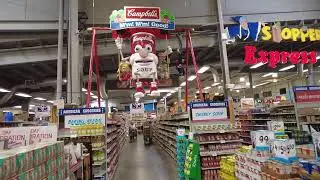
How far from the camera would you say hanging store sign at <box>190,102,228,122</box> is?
7.17m

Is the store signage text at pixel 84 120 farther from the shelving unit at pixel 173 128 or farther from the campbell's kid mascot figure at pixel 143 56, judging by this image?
the shelving unit at pixel 173 128

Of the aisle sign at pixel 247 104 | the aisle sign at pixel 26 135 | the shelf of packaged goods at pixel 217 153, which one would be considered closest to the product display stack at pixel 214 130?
the shelf of packaged goods at pixel 217 153

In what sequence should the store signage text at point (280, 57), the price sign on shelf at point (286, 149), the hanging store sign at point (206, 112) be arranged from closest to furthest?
the price sign on shelf at point (286, 149) < the hanging store sign at point (206, 112) < the store signage text at point (280, 57)

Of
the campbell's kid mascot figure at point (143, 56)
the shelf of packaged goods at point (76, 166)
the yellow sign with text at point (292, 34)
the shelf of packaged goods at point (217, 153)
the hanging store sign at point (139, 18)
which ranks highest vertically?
the yellow sign with text at point (292, 34)

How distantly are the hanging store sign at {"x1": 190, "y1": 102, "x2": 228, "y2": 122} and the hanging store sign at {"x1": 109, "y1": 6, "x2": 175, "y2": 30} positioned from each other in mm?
2019

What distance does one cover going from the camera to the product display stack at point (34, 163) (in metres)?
1.83

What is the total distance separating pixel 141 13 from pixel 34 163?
521cm

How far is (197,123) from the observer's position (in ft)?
23.6

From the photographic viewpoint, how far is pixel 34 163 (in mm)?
2205

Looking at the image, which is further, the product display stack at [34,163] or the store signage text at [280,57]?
the store signage text at [280,57]

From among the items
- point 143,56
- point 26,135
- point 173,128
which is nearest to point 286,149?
point 26,135

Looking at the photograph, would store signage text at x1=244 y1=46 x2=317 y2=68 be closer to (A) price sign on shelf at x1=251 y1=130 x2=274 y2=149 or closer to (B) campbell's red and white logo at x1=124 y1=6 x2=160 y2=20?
(B) campbell's red and white logo at x1=124 y1=6 x2=160 y2=20

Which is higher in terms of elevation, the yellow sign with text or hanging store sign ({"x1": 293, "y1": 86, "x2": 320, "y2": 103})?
the yellow sign with text

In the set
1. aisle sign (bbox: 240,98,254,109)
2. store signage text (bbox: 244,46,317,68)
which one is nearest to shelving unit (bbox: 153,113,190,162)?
store signage text (bbox: 244,46,317,68)
